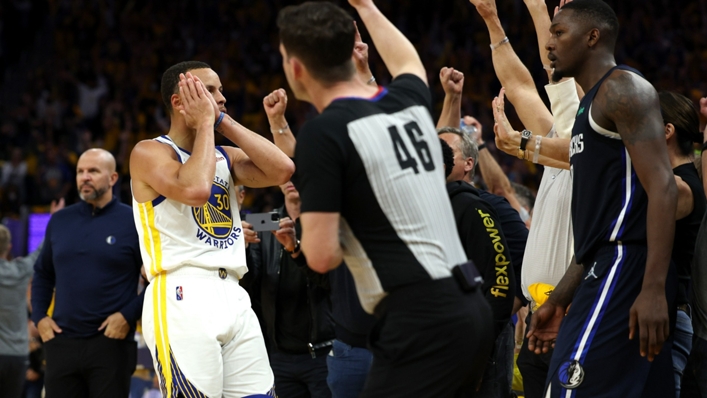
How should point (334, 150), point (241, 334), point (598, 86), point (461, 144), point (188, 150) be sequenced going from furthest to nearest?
point (461, 144) → point (188, 150) → point (241, 334) → point (598, 86) → point (334, 150)

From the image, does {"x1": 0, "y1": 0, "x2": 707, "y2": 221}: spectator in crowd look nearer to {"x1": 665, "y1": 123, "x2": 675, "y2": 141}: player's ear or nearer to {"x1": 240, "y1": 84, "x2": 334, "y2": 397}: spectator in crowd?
{"x1": 240, "y1": 84, "x2": 334, "y2": 397}: spectator in crowd

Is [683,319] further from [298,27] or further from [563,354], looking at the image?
[298,27]

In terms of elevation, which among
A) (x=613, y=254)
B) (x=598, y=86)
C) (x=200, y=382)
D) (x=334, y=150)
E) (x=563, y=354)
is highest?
(x=598, y=86)

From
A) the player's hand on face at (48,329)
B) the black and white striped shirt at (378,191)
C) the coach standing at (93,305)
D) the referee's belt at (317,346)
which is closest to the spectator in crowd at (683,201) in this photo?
the black and white striped shirt at (378,191)

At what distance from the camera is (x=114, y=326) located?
271 inches

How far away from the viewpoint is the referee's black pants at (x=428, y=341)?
3143 mm

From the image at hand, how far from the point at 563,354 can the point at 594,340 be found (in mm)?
150

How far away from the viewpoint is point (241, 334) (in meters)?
4.66

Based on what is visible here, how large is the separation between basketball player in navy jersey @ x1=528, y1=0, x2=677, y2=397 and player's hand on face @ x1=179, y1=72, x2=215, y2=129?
1.96 meters

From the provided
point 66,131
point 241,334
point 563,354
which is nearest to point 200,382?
point 241,334

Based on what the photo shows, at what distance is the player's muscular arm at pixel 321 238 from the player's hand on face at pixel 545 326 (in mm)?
1527

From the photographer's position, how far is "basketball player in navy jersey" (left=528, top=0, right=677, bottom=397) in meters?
3.61

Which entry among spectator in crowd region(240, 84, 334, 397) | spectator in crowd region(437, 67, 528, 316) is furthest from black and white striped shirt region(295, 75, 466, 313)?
spectator in crowd region(240, 84, 334, 397)

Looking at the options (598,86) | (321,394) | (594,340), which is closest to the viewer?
(594,340)
